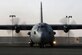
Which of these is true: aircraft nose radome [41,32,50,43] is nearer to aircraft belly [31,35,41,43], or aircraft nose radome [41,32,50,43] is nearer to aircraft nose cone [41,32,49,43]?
aircraft nose cone [41,32,49,43]

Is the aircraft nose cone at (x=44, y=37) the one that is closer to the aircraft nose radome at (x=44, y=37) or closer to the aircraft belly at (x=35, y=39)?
the aircraft nose radome at (x=44, y=37)

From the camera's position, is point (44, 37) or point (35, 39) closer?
point (44, 37)

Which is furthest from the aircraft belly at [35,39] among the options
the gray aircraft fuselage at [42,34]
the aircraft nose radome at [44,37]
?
the aircraft nose radome at [44,37]

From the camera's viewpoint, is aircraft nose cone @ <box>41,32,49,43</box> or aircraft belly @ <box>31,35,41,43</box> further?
aircraft belly @ <box>31,35,41,43</box>

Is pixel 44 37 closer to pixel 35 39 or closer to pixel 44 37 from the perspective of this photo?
pixel 44 37

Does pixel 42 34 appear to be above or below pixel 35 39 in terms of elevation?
above

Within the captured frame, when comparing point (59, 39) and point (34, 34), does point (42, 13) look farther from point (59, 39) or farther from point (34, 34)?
point (59, 39)

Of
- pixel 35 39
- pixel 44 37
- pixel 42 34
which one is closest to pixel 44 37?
pixel 44 37

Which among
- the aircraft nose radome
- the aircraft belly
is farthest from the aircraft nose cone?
the aircraft belly

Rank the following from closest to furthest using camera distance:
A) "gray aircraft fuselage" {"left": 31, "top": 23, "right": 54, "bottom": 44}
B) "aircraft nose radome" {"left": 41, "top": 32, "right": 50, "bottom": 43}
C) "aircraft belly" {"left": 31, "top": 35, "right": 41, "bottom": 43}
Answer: "aircraft nose radome" {"left": 41, "top": 32, "right": 50, "bottom": 43}, "gray aircraft fuselage" {"left": 31, "top": 23, "right": 54, "bottom": 44}, "aircraft belly" {"left": 31, "top": 35, "right": 41, "bottom": 43}

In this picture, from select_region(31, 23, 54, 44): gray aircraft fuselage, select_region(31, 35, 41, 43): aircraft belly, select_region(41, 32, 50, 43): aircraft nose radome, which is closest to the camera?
select_region(41, 32, 50, 43): aircraft nose radome

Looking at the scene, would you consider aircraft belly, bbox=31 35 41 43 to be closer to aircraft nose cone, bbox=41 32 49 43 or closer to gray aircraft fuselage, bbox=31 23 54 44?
gray aircraft fuselage, bbox=31 23 54 44

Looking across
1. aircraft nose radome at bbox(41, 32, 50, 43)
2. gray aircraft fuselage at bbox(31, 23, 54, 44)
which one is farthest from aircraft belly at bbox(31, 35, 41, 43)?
aircraft nose radome at bbox(41, 32, 50, 43)

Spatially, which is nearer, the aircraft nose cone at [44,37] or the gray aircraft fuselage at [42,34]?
the aircraft nose cone at [44,37]
